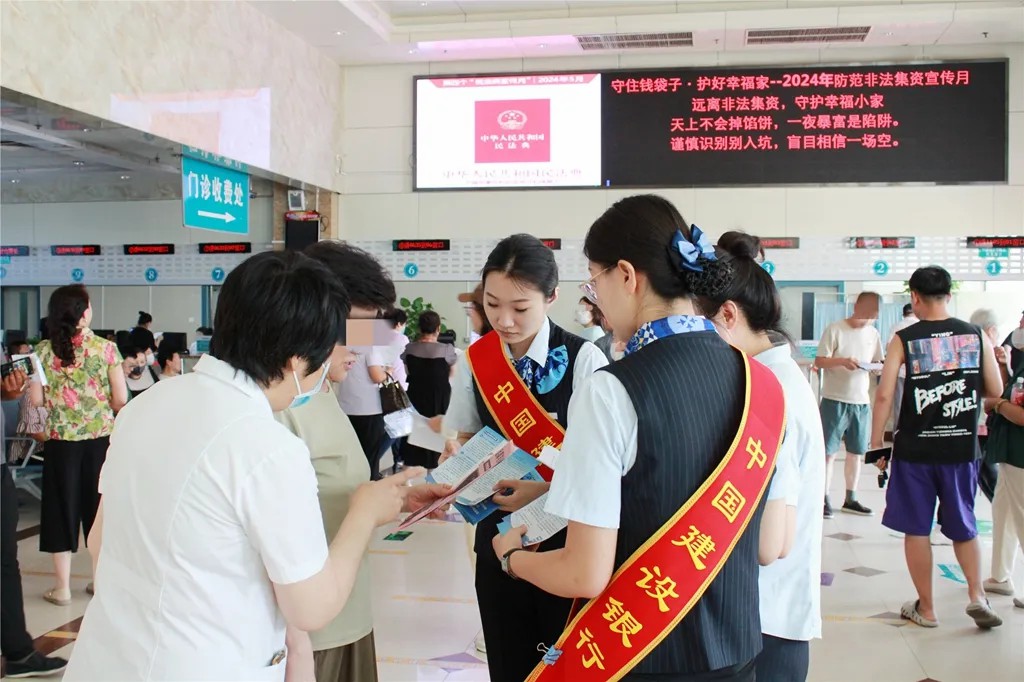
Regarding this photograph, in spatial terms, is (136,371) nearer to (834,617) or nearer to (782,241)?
(834,617)

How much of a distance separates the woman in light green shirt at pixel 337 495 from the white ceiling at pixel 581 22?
21.7 feet

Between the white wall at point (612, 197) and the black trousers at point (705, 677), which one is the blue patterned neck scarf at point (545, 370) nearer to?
the black trousers at point (705, 677)

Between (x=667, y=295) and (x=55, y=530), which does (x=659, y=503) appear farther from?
(x=55, y=530)

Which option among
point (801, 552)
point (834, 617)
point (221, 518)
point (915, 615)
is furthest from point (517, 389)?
point (915, 615)

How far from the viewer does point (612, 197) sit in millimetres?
8570

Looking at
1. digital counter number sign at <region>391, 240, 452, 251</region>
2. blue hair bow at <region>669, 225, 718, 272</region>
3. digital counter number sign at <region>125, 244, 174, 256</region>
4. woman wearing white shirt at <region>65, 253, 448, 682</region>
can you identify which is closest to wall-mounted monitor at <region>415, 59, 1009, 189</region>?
digital counter number sign at <region>391, 240, 452, 251</region>

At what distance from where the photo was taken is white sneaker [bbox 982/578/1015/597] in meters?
4.09

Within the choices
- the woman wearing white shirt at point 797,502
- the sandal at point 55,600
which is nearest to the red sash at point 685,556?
the woman wearing white shirt at point 797,502

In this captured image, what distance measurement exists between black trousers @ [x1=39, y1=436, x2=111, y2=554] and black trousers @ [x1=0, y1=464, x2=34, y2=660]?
2.82ft

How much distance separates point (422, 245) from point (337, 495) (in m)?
7.59

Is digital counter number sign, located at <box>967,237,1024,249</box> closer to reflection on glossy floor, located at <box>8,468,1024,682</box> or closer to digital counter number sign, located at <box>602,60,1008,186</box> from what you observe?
digital counter number sign, located at <box>602,60,1008,186</box>

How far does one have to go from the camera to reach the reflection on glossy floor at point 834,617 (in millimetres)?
3252

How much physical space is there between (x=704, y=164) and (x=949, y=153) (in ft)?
7.82

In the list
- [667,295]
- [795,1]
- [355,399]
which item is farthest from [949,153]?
[667,295]
